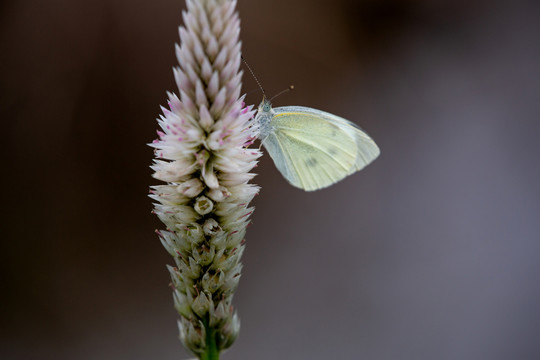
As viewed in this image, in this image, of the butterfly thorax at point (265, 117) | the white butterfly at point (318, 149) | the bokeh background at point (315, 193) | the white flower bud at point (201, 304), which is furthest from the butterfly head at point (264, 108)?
the bokeh background at point (315, 193)

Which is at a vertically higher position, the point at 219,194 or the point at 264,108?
the point at 264,108

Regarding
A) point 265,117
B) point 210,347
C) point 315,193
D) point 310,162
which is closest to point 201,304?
point 210,347

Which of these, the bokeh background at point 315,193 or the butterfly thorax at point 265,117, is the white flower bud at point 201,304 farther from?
the bokeh background at point 315,193

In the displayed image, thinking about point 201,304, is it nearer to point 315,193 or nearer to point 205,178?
point 205,178

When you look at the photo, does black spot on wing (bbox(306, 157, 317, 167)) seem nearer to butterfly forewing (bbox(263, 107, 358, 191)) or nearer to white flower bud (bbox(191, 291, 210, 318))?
butterfly forewing (bbox(263, 107, 358, 191))

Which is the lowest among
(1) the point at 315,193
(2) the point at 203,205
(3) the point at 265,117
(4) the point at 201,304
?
(4) the point at 201,304

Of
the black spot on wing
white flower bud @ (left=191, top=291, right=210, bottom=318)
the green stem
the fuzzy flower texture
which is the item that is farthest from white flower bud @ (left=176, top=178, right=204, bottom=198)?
the black spot on wing

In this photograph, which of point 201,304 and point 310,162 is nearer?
point 201,304
